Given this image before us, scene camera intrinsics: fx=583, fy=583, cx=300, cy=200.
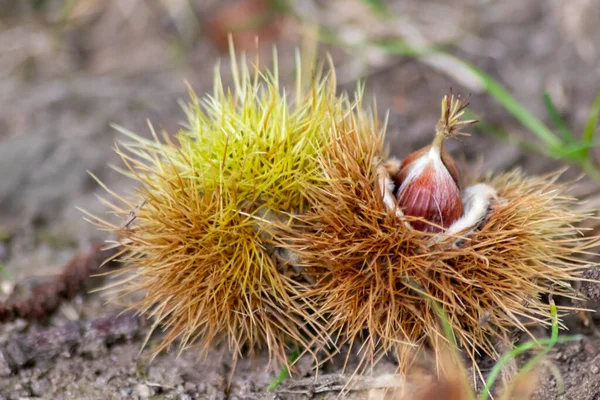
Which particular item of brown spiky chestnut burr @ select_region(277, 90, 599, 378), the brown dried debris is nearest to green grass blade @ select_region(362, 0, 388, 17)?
brown spiky chestnut burr @ select_region(277, 90, 599, 378)

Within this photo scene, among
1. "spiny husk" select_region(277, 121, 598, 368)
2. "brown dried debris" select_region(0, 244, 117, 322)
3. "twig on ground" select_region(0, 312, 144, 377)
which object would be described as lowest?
"twig on ground" select_region(0, 312, 144, 377)

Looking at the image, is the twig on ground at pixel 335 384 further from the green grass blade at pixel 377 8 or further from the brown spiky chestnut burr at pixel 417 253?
the green grass blade at pixel 377 8

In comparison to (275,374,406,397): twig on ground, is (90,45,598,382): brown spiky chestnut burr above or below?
above

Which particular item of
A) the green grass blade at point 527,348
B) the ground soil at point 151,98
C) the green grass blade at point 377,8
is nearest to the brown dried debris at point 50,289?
the ground soil at point 151,98

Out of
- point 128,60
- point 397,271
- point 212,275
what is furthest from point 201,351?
point 128,60

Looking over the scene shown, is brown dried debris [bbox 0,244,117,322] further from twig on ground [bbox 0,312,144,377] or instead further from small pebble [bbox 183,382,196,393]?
small pebble [bbox 183,382,196,393]
